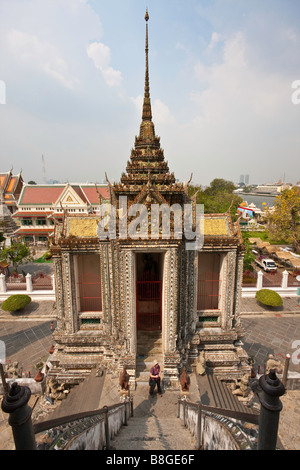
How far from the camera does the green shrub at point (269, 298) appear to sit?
19.3m

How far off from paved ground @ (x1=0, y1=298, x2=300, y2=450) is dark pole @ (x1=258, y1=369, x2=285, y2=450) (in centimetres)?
809

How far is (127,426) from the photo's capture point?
8.47m

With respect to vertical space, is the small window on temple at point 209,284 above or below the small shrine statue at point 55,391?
above

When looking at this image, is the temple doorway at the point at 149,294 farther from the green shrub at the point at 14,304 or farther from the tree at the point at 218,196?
the tree at the point at 218,196

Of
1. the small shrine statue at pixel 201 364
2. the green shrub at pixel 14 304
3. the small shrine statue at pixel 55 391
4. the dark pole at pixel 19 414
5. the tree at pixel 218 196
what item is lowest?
the small shrine statue at pixel 55 391

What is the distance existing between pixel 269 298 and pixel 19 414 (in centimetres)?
1972

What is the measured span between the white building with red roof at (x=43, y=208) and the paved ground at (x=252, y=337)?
72.0ft

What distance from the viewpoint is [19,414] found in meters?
3.60

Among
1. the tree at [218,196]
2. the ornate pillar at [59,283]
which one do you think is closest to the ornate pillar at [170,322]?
the ornate pillar at [59,283]

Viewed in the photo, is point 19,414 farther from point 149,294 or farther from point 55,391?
point 149,294

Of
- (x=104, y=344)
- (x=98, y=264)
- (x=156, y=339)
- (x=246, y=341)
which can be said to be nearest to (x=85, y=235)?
(x=98, y=264)
